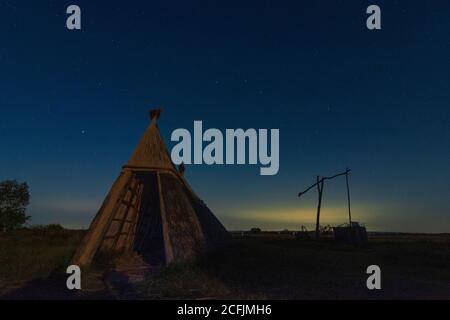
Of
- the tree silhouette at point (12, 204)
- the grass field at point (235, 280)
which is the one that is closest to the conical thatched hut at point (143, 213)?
the grass field at point (235, 280)

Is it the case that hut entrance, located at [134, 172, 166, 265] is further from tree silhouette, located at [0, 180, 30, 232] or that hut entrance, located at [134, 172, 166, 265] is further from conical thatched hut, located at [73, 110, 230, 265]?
tree silhouette, located at [0, 180, 30, 232]

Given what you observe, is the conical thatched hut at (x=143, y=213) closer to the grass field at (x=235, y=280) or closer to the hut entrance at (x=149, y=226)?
the hut entrance at (x=149, y=226)

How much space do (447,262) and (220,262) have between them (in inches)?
370

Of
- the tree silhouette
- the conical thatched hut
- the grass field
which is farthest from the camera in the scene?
the tree silhouette

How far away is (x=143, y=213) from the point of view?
19031 millimetres

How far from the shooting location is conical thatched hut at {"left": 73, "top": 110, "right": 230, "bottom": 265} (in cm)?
1225

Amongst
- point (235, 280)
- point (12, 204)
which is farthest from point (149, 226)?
point (12, 204)

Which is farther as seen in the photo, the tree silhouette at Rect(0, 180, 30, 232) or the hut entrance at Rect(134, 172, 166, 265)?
the tree silhouette at Rect(0, 180, 30, 232)

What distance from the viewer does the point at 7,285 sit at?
32.8ft

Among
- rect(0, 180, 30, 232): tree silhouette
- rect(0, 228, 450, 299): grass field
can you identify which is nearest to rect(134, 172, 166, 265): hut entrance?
rect(0, 228, 450, 299): grass field

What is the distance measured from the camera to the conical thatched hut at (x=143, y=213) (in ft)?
40.2
